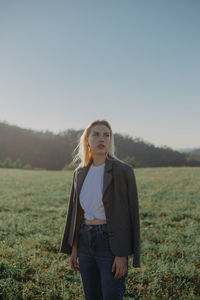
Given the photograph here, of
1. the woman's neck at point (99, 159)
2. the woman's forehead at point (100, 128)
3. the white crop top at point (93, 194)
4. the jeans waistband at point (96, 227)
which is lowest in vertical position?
the jeans waistband at point (96, 227)

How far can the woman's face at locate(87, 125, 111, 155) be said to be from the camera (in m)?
2.44

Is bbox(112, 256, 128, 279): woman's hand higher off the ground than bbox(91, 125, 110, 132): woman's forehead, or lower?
lower

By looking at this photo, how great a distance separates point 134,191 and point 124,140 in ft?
169

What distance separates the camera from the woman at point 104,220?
215cm

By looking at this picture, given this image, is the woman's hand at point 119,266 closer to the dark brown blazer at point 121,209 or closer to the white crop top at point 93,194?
the dark brown blazer at point 121,209

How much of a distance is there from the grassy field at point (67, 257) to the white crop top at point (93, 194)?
1.78m

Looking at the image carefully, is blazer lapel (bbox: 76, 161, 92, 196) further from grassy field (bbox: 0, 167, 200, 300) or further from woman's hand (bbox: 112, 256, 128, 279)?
grassy field (bbox: 0, 167, 200, 300)

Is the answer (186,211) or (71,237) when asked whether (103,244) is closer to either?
(71,237)

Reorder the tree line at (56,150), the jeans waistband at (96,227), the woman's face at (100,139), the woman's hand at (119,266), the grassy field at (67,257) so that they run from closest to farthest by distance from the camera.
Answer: the woman's hand at (119,266) → the jeans waistband at (96,227) → the woman's face at (100,139) → the grassy field at (67,257) → the tree line at (56,150)

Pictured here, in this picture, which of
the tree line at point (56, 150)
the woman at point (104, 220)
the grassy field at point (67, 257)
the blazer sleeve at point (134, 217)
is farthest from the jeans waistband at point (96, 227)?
the tree line at point (56, 150)

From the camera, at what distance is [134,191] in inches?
89.3

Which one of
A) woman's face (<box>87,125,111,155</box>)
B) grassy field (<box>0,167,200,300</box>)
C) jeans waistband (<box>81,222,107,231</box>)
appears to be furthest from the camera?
grassy field (<box>0,167,200,300</box>)

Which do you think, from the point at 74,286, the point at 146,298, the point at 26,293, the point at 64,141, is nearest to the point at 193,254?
the point at 146,298

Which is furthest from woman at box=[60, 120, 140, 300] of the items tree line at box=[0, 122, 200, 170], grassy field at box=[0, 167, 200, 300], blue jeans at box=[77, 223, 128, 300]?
tree line at box=[0, 122, 200, 170]
